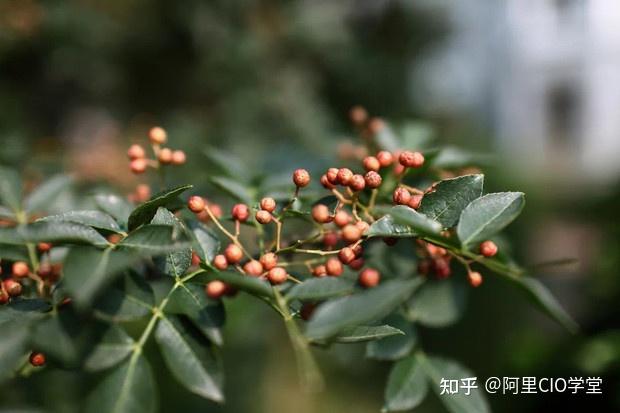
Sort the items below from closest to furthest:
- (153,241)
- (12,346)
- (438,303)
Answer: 1. (12,346)
2. (153,241)
3. (438,303)

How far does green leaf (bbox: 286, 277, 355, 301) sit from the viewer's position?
0.71 m

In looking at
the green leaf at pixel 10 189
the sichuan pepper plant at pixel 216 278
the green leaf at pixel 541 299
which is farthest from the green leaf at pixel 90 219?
the green leaf at pixel 541 299

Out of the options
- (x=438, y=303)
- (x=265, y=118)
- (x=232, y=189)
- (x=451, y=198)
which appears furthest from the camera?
(x=265, y=118)

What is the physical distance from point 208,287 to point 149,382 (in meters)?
0.14

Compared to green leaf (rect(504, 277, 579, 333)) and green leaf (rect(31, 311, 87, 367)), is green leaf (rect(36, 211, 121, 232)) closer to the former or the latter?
green leaf (rect(31, 311, 87, 367))

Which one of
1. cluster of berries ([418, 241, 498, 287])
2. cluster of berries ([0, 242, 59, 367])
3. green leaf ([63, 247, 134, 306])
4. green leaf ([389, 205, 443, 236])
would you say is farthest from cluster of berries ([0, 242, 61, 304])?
cluster of berries ([418, 241, 498, 287])

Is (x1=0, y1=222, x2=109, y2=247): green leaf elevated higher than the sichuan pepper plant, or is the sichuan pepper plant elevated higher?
(x1=0, y1=222, x2=109, y2=247): green leaf

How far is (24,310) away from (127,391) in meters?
0.16

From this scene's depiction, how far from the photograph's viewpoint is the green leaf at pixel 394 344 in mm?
958

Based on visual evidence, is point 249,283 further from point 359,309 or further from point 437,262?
point 437,262

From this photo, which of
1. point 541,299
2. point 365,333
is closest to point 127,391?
point 365,333

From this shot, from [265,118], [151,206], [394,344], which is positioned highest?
[151,206]

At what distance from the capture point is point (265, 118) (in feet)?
11.3

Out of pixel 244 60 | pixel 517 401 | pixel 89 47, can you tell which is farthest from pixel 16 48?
pixel 517 401
